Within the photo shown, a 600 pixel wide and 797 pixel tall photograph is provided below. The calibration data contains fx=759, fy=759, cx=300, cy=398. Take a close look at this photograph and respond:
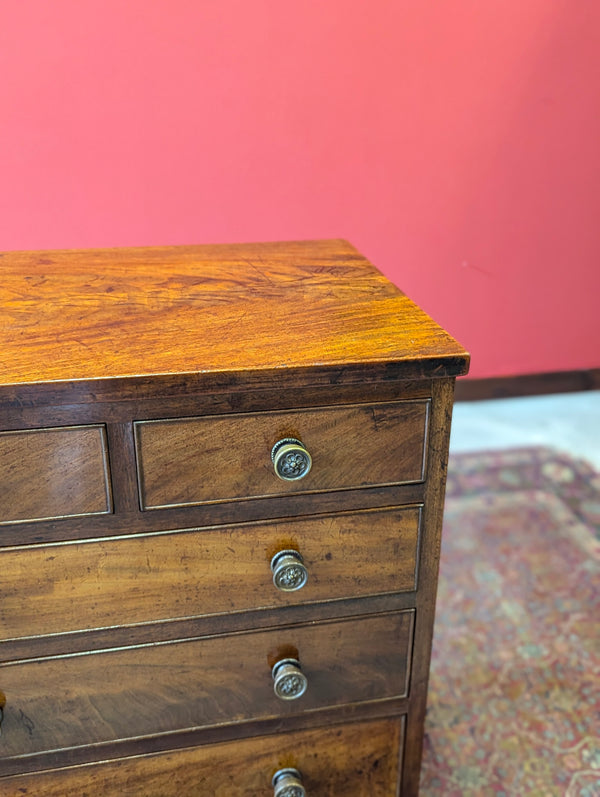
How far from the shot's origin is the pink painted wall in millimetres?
2018

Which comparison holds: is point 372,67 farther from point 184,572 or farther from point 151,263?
point 184,572

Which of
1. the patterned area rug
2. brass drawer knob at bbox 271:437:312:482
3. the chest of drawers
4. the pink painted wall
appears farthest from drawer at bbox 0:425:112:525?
the pink painted wall

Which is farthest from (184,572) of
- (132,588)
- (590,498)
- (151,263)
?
(590,498)

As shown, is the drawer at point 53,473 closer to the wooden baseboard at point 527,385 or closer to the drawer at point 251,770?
the drawer at point 251,770

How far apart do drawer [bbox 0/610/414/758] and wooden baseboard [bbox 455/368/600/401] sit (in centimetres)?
176

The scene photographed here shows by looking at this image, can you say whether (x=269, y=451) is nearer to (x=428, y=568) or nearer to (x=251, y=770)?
(x=428, y=568)

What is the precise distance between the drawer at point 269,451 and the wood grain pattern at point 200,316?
0.07 metres

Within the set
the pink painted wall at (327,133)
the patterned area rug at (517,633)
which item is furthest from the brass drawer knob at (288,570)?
the pink painted wall at (327,133)

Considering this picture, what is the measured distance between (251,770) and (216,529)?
15.4 inches

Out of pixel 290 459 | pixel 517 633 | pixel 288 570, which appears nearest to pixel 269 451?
pixel 290 459

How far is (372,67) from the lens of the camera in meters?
2.19

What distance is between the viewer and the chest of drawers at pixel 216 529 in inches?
31.4

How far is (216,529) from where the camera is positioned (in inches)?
34.5

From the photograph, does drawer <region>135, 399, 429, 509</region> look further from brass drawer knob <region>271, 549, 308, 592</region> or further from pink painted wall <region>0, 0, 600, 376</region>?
pink painted wall <region>0, 0, 600, 376</region>
